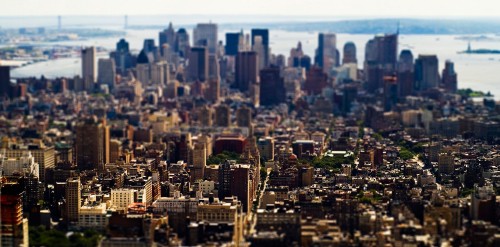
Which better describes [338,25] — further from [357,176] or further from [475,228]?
[475,228]

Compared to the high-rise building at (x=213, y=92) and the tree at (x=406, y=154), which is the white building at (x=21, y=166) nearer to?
the tree at (x=406, y=154)

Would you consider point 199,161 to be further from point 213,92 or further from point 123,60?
point 123,60

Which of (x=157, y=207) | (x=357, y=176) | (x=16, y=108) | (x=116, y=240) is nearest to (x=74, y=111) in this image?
(x=16, y=108)

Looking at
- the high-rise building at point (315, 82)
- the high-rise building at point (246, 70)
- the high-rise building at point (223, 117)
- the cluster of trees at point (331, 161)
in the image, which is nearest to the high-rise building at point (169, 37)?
the high-rise building at point (246, 70)

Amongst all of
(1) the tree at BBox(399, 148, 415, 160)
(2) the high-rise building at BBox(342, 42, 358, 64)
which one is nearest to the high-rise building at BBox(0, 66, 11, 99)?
(2) the high-rise building at BBox(342, 42, 358, 64)

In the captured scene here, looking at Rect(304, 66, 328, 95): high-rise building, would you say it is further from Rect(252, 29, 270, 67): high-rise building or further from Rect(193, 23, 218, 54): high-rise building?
Rect(193, 23, 218, 54): high-rise building

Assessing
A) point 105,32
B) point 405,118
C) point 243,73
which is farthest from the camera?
point 105,32
